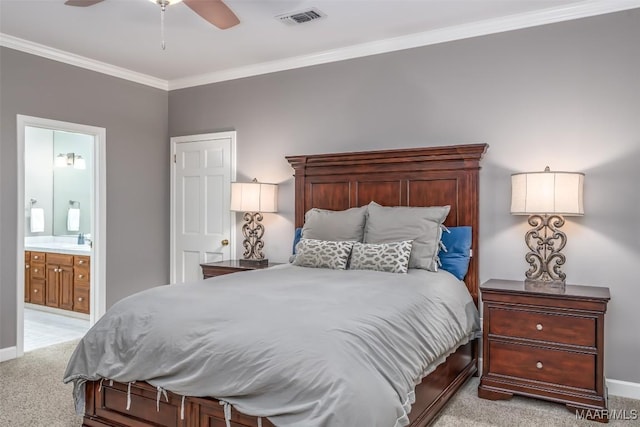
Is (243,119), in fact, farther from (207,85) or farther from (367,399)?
(367,399)

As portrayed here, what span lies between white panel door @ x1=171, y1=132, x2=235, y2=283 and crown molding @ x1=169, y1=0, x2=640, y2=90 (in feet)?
2.22

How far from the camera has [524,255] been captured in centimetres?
337

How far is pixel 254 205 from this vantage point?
4.31 meters

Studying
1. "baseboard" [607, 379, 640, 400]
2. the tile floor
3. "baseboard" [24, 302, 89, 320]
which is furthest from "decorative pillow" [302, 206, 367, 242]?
"baseboard" [24, 302, 89, 320]

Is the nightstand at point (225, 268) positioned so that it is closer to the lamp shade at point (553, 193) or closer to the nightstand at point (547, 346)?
the nightstand at point (547, 346)

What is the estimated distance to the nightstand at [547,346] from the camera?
2.72 m

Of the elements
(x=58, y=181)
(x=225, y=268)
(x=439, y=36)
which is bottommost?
(x=225, y=268)

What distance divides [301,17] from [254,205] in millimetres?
1700

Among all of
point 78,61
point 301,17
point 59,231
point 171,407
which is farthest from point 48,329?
point 301,17

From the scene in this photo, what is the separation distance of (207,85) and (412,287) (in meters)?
3.41

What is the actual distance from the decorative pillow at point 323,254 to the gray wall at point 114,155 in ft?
7.46

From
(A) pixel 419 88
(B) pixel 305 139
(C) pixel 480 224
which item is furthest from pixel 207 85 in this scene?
(C) pixel 480 224

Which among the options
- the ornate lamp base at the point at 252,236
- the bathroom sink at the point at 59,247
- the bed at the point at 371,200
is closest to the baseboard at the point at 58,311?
the bathroom sink at the point at 59,247

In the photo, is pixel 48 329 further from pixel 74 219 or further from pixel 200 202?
pixel 200 202
